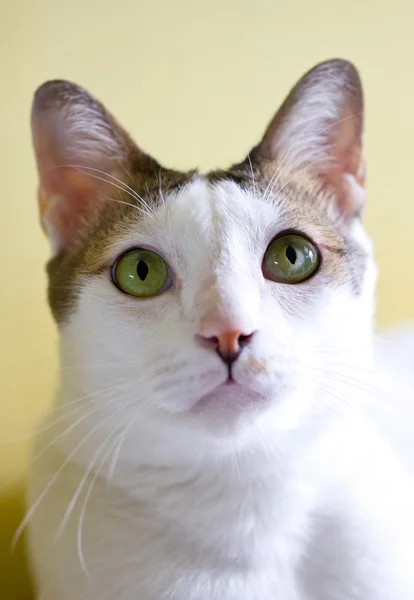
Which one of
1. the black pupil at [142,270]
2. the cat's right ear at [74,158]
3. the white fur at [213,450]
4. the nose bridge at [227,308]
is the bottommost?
the white fur at [213,450]

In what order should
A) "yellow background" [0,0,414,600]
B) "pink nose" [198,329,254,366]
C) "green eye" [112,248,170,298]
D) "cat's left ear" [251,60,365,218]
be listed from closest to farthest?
1. "pink nose" [198,329,254,366]
2. "green eye" [112,248,170,298]
3. "cat's left ear" [251,60,365,218]
4. "yellow background" [0,0,414,600]

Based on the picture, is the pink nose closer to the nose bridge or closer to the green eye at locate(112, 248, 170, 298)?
the nose bridge

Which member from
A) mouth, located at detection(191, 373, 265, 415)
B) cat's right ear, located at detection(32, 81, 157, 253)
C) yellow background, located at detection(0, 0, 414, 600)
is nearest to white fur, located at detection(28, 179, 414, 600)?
mouth, located at detection(191, 373, 265, 415)

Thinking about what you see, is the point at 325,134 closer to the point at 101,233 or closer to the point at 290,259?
the point at 290,259

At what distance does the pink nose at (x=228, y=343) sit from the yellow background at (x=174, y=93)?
2.03 ft

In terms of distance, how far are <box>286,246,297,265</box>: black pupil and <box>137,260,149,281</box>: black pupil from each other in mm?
183

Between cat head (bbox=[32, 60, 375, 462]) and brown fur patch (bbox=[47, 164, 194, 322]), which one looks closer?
cat head (bbox=[32, 60, 375, 462])

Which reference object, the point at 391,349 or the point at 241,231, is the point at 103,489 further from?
the point at 391,349

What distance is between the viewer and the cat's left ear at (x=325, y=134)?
86 centimetres

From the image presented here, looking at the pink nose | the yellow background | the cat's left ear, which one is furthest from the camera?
the yellow background

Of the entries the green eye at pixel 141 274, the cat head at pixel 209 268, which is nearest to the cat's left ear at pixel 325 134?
the cat head at pixel 209 268

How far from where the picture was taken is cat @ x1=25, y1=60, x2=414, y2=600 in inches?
26.7

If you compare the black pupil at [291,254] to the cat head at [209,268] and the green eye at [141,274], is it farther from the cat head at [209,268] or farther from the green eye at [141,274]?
the green eye at [141,274]

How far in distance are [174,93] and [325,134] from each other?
1.80 ft
